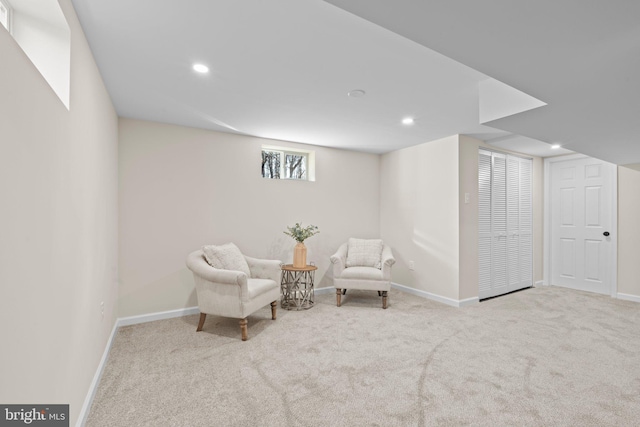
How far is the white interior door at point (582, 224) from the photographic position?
174 inches

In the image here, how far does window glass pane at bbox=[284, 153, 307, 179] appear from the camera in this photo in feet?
14.7

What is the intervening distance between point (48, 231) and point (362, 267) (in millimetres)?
3529

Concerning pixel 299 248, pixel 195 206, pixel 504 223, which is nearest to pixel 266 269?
pixel 299 248

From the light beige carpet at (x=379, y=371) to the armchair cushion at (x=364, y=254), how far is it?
0.94 meters

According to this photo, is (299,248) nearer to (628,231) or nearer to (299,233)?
(299,233)

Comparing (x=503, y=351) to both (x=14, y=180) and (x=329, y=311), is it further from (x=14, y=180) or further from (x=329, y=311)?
(x=14, y=180)

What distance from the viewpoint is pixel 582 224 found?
4688mm

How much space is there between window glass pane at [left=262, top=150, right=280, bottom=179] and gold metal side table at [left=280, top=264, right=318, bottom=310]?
134 cm

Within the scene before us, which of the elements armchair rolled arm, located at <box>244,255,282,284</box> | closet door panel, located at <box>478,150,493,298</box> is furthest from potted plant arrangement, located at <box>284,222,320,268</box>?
closet door panel, located at <box>478,150,493,298</box>

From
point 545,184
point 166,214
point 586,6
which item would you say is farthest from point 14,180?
point 545,184

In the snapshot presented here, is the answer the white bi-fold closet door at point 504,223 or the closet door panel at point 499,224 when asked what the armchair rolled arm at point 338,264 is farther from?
the closet door panel at point 499,224

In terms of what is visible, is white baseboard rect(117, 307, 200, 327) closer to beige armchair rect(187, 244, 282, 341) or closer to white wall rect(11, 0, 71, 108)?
beige armchair rect(187, 244, 282, 341)

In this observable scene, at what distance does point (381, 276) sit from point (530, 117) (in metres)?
2.37

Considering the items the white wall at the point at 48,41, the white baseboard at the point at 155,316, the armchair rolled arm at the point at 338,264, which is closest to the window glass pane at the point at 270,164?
the armchair rolled arm at the point at 338,264
